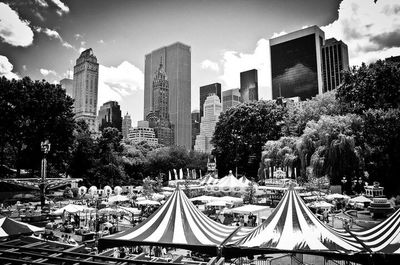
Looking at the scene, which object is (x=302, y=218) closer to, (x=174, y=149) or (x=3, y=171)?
(x=3, y=171)

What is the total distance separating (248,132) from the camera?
5694 centimetres

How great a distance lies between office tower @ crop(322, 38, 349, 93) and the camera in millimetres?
151000

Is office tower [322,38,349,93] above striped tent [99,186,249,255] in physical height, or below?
above

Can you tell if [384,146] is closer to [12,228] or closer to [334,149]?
[334,149]

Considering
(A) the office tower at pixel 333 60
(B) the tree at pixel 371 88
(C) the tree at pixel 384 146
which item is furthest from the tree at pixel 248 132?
(A) the office tower at pixel 333 60

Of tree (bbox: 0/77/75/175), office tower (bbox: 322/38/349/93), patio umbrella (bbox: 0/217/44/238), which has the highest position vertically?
office tower (bbox: 322/38/349/93)

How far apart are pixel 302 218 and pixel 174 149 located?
59240mm

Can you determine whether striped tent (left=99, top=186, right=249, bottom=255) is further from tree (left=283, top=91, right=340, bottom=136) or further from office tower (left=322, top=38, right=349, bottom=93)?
office tower (left=322, top=38, right=349, bottom=93)

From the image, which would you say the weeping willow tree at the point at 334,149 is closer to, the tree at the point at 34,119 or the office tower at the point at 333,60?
the tree at the point at 34,119

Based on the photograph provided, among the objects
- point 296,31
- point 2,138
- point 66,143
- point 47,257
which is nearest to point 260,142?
point 66,143

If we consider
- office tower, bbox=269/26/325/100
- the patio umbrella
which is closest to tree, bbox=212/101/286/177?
the patio umbrella

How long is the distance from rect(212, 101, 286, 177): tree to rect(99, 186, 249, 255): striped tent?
4400 centimetres

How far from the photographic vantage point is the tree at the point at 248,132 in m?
55.3

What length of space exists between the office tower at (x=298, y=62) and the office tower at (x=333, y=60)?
277 cm
